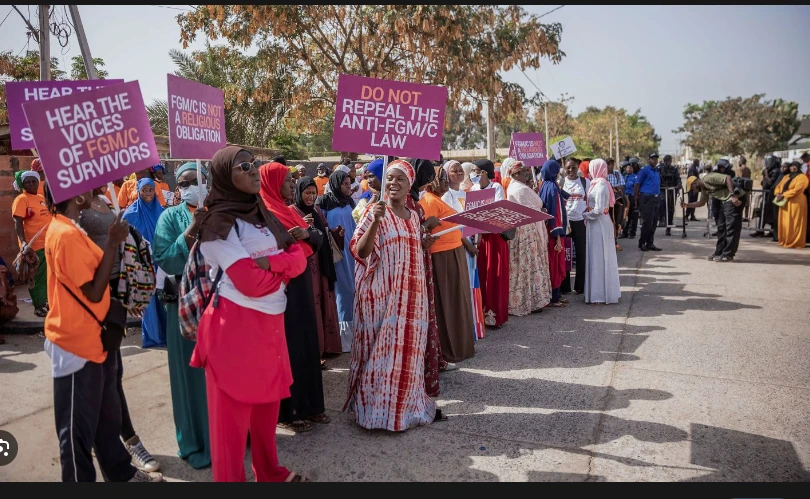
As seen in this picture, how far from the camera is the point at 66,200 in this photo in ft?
9.98

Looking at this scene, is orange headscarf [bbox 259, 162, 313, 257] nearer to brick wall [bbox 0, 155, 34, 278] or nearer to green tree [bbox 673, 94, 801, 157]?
brick wall [bbox 0, 155, 34, 278]

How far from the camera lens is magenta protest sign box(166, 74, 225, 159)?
4.21 m

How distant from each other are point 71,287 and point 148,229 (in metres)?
3.53

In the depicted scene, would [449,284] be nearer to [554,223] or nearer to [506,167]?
[506,167]

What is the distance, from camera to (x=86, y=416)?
3.02m

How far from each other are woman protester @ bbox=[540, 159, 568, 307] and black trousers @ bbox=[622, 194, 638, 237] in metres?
7.64

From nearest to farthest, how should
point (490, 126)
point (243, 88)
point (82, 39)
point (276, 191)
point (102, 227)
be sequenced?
1. point (102, 227)
2. point (276, 191)
3. point (82, 39)
4. point (243, 88)
5. point (490, 126)

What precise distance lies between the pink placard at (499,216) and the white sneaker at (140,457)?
8.04 ft

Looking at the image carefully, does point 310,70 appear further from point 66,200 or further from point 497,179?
point 66,200

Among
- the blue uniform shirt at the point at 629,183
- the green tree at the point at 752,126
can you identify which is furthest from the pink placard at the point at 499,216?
the green tree at the point at 752,126

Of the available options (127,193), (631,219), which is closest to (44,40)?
(127,193)

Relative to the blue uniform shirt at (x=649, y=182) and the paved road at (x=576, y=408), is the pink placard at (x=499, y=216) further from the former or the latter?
the blue uniform shirt at (x=649, y=182)

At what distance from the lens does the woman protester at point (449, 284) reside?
5.39m
